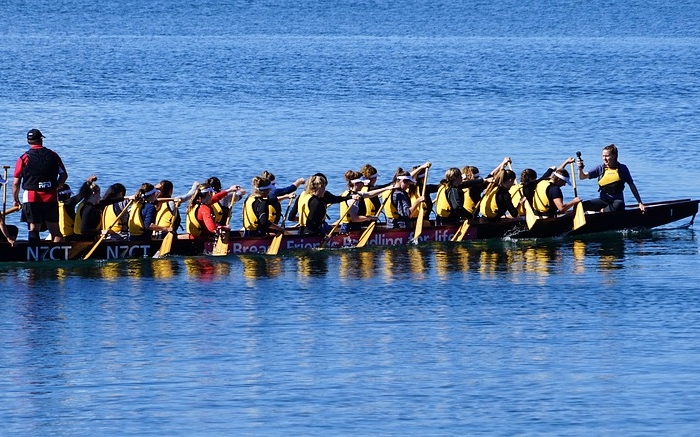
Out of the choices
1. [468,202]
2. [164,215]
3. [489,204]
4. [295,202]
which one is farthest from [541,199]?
[164,215]

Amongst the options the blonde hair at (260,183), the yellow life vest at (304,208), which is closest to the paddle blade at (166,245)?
the blonde hair at (260,183)

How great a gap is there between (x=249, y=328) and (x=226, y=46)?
73.9 m

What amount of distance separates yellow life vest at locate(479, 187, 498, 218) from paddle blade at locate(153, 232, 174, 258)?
6.99m

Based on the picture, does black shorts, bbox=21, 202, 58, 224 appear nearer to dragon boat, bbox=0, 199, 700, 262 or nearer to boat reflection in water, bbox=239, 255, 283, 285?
dragon boat, bbox=0, 199, 700, 262

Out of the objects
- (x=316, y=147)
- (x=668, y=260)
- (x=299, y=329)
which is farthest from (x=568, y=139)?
(x=299, y=329)

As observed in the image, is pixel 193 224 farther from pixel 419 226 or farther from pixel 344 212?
pixel 419 226

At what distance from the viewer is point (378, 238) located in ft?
102

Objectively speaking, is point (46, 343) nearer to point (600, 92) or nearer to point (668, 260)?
point (668, 260)

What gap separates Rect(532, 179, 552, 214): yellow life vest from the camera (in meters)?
32.2

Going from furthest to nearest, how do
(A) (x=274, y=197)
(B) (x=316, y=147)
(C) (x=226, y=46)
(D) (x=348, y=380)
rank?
(C) (x=226, y=46) < (B) (x=316, y=147) < (A) (x=274, y=197) < (D) (x=348, y=380)

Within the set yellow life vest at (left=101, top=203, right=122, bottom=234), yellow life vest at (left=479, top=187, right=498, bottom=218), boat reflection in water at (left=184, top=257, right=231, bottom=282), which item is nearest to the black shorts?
yellow life vest at (left=101, top=203, right=122, bottom=234)

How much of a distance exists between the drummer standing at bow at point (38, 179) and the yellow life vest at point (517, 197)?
10137mm

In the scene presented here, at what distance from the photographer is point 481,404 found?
2092 centimetres

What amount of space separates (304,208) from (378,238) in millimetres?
1952
